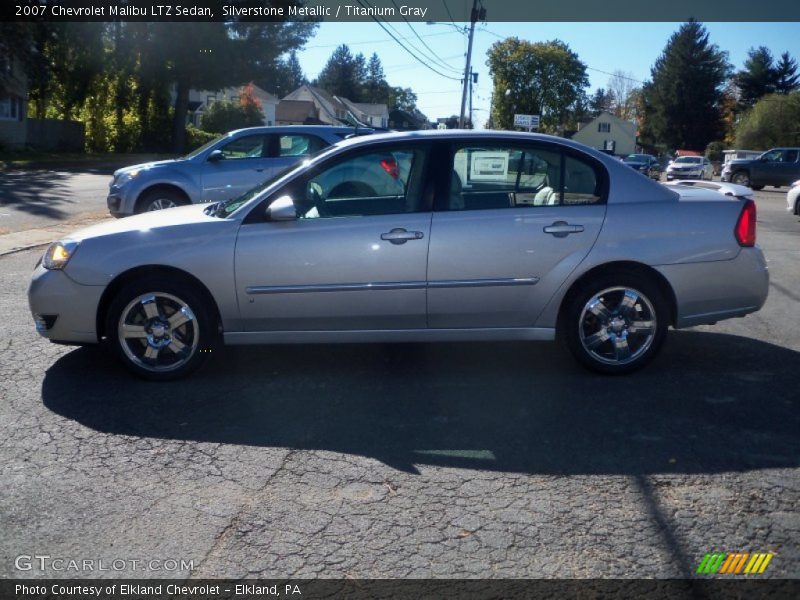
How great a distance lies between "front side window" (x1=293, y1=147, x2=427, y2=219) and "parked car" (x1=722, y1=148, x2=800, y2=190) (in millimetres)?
32103

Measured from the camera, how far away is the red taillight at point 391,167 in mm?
6266

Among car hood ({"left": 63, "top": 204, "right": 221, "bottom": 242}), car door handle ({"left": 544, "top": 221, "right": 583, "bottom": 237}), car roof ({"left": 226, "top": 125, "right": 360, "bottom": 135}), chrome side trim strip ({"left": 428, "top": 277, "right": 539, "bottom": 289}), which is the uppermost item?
car roof ({"left": 226, "top": 125, "right": 360, "bottom": 135})

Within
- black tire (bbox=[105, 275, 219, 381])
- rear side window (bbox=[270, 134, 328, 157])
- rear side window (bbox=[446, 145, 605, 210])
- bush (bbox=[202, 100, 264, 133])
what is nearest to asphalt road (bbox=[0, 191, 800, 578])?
black tire (bbox=[105, 275, 219, 381])

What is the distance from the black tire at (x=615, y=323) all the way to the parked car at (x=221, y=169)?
7397mm

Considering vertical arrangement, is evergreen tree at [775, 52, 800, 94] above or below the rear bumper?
above

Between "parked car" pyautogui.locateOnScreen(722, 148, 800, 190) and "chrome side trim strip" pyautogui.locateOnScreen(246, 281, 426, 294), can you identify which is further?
"parked car" pyautogui.locateOnScreen(722, 148, 800, 190)

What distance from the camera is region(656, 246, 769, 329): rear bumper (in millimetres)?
6203

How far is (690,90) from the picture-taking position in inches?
3469

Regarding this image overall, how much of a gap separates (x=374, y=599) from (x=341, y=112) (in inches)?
3808

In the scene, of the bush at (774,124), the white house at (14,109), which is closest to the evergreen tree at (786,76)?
the bush at (774,124)

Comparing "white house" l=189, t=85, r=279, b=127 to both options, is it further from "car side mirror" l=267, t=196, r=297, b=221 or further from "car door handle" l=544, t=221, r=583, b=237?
"car door handle" l=544, t=221, r=583, b=237

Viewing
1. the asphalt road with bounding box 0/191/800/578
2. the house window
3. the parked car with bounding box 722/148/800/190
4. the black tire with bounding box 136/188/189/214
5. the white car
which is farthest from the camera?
the house window

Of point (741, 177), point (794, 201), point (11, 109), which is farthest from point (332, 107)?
point (794, 201)

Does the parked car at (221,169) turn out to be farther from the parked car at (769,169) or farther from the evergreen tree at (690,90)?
the evergreen tree at (690,90)
